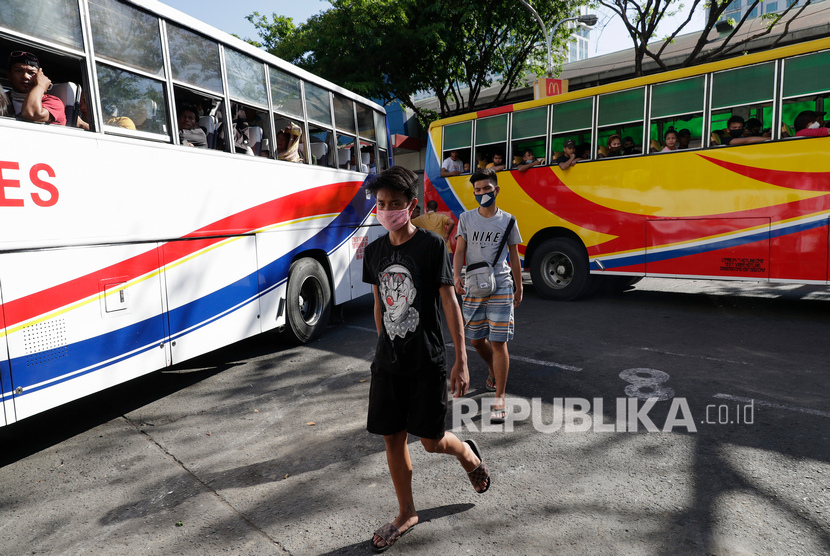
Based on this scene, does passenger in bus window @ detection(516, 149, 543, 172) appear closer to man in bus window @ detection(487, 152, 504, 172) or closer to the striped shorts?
man in bus window @ detection(487, 152, 504, 172)

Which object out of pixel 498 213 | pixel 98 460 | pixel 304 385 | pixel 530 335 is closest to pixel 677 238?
pixel 530 335

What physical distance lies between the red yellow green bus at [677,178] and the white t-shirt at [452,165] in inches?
10.6

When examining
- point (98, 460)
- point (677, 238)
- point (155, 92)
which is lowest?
point (98, 460)

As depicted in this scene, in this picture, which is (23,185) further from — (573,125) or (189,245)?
(573,125)

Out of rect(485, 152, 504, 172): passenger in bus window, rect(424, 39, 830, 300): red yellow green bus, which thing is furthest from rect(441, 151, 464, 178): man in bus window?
rect(485, 152, 504, 172): passenger in bus window

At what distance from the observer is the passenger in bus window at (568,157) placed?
9062mm

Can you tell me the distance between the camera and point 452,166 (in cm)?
1081

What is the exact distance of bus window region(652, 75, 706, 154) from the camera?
25.7 feet

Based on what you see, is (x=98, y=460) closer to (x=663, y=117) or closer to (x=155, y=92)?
(x=155, y=92)

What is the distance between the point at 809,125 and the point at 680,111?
1.58m

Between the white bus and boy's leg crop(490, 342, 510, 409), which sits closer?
the white bus

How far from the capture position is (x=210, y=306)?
17.4ft

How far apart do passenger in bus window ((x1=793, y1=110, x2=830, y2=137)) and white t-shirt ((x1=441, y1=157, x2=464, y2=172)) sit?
17.4 feet

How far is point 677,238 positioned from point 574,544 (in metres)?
6.39
